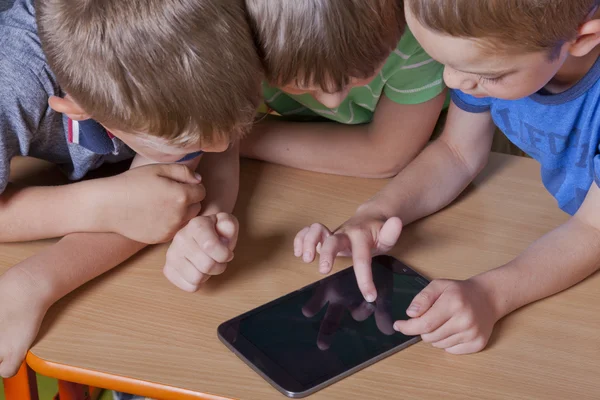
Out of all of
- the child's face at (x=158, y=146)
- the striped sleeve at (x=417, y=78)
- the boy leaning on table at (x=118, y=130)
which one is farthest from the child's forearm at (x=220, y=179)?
the striped sleeve at (x=417, y=78)

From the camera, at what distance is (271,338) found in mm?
718

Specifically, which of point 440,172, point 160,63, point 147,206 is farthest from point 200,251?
point 440,172

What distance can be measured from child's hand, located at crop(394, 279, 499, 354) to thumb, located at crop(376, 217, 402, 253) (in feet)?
0.24

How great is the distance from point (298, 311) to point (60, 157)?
1.22 feet

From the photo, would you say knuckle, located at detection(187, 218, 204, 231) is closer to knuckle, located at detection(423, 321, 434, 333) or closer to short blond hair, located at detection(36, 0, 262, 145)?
short blond hair, located at detection(36, 0, 262, 145)

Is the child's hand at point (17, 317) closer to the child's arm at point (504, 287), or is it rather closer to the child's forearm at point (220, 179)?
the child's forearm at point (220, 179)

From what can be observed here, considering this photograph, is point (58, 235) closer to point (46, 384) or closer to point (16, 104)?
point (16, 104)

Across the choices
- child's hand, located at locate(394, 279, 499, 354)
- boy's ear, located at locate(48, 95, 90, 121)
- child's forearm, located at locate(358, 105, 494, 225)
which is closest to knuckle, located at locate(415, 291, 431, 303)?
child's hand, located at locate(394, 279, 499, 354)

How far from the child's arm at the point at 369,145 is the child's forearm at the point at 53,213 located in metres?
0.23

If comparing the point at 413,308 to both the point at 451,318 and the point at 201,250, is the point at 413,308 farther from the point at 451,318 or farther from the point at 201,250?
the point at 201,250

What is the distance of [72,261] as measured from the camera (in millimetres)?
790

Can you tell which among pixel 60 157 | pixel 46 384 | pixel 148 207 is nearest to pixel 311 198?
pixel 148 207

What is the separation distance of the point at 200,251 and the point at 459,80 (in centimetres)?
29

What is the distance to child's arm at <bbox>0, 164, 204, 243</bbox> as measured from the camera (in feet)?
2.74
